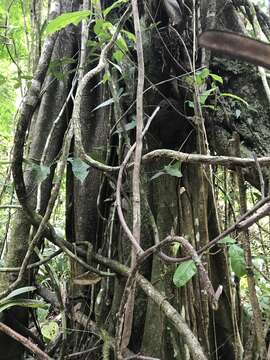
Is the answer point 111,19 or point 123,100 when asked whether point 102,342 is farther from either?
point 111,19

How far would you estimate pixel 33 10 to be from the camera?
5.68 ft

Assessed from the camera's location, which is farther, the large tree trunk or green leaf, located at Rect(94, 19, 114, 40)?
the large tree trunk

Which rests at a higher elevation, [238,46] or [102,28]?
[102,28]

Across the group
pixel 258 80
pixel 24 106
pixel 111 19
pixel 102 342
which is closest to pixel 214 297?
pixel 24 106

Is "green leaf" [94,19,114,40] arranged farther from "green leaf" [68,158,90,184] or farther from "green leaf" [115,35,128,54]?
"green leaf" [68,158,90,184]

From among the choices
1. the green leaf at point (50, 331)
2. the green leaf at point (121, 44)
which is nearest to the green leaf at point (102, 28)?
the green leaf at point (121, 44)

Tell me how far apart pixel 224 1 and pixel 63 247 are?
1.24 m

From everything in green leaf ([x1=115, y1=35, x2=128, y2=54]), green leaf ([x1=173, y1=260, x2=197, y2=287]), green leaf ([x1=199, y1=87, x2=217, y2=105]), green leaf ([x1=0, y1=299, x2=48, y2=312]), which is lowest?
green leaf ([x1=0, y1=299, x2=48, y2=312])

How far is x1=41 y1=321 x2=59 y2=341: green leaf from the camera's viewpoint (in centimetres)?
153

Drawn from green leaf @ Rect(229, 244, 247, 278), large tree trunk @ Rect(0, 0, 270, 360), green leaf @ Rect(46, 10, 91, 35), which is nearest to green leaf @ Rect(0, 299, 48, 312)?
large tree trunk @ Rect(0, 0, 270, 360)

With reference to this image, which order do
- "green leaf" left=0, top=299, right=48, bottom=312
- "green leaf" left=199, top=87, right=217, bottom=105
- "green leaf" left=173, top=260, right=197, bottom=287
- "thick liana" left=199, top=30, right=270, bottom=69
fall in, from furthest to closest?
"green leaf" left=199, top=87, right=217, bottom=105
"green leaf" left=0, top=299, right=48, bottom=312
"green leaf" left=173, top=260, right=197, bottom=287
"thick liana" left=199, top=30, right=270, bottom=69

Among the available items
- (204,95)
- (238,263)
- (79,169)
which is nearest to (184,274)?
(238,263)

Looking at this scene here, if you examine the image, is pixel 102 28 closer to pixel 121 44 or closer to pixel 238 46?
pixel 121 44

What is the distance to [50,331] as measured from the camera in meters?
1.54
